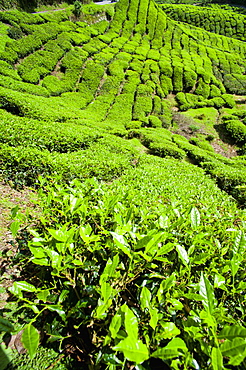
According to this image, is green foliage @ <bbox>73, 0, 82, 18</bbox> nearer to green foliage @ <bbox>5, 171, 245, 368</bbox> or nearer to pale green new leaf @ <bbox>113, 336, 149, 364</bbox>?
green foliage @ <bbox>5, 171, 245, 368</bbox>

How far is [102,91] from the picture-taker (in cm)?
1977

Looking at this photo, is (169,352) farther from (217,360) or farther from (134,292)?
(134,292)

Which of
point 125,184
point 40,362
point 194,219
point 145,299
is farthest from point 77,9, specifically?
point 40,362

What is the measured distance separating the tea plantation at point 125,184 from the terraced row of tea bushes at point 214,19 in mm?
395

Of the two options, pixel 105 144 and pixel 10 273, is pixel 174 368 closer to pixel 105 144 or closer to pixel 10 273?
pixel 10 273

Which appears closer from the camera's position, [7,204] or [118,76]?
[7,204]

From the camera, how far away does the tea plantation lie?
94 centimetres

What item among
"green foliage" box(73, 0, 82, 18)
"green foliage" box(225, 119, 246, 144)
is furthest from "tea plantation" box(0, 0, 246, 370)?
"green foliage" box(73, 0, 82, 18)

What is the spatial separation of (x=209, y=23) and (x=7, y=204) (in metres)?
57.5

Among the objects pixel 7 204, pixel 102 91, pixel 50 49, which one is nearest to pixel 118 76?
pixel 102 91

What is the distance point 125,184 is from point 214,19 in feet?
190

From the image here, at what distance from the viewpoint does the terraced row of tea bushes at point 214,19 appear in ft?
136

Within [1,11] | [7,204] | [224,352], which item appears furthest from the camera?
[1,11]

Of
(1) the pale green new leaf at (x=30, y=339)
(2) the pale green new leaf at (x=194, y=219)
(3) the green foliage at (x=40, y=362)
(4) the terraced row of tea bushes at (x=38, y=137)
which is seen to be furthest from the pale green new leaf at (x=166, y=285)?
(4) the terraced row of tea bushes at (x=38, y=137)
